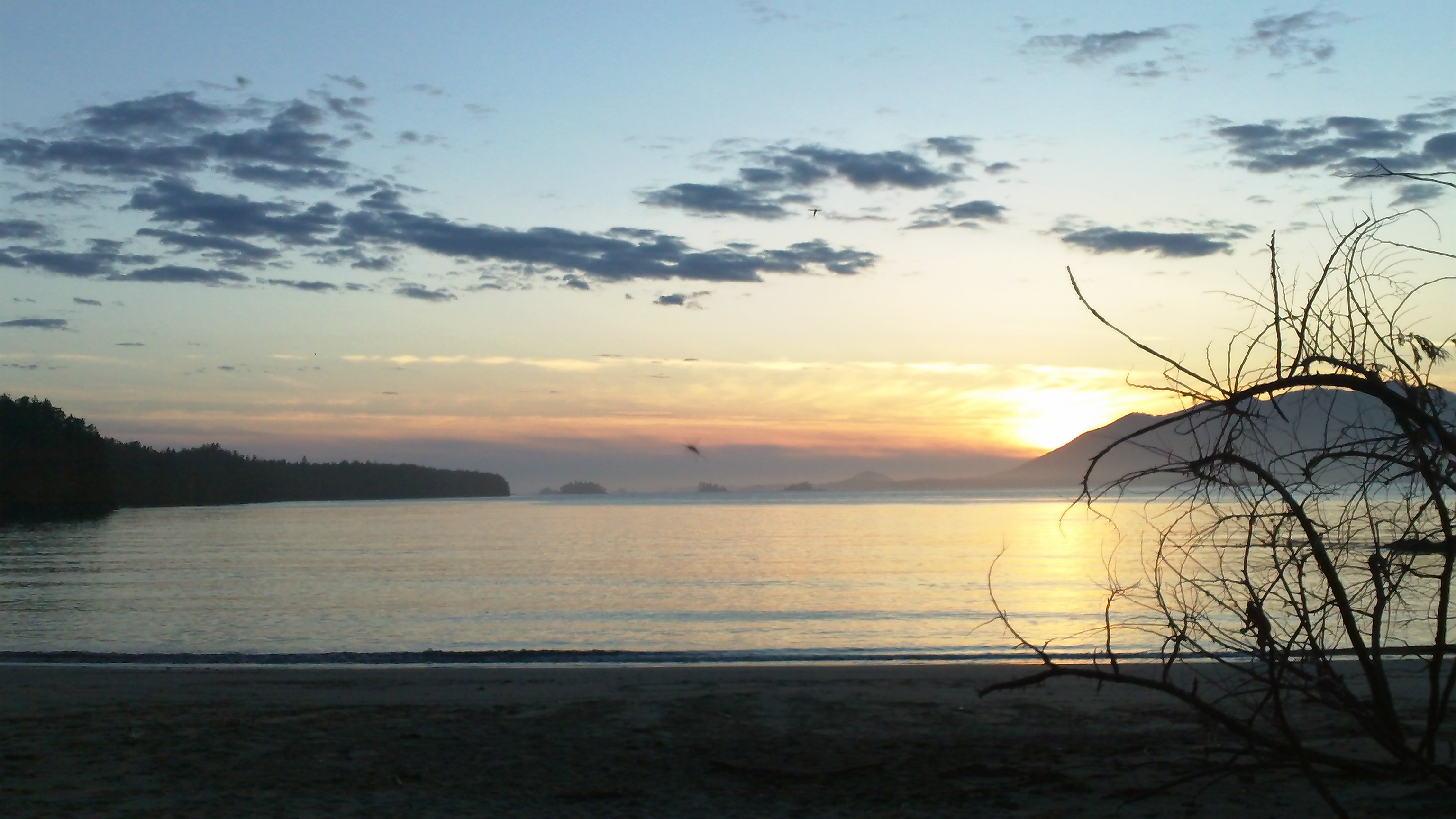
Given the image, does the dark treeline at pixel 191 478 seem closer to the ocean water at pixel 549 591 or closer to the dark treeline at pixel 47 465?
the dark treeline at pixel 47 465

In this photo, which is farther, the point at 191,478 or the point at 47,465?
the point at 191,478

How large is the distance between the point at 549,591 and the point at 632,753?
24.3 m

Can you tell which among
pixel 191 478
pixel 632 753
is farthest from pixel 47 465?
pixel 632 753

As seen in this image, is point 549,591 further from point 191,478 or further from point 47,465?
point 191,478

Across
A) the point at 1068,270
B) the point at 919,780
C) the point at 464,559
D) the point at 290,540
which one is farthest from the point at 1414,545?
the point at 290,540

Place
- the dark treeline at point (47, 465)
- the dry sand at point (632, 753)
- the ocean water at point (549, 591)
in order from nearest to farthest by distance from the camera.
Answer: the dry sand at point (632, 753), the ocean water at point (549, 591), the dark treeline at point (47, 465)

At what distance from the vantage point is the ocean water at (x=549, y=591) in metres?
22.6

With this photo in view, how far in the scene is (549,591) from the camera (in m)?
33.4

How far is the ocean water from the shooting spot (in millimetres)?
22641

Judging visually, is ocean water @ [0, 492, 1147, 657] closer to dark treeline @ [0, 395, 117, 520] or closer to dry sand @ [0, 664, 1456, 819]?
dry sand @ [0, 664, 1456, 819]

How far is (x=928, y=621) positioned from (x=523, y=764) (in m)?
17.0

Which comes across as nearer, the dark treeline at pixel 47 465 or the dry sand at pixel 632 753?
the dry sand at pixel 632 753

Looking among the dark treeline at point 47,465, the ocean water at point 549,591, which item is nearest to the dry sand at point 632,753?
the ocean water at point 549,591

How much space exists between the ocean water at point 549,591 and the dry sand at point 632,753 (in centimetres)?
244
